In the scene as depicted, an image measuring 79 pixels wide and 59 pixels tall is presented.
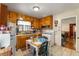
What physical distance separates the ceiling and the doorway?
16 centimetres

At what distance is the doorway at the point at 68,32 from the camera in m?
1.39

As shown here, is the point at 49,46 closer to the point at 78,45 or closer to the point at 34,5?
the point at 78,45

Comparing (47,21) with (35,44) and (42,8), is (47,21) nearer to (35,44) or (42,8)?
(42,8)

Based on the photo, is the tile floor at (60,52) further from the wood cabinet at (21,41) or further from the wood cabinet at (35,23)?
the wood cabinet at (35,23)

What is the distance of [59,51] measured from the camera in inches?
55.7

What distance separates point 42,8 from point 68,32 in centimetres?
48

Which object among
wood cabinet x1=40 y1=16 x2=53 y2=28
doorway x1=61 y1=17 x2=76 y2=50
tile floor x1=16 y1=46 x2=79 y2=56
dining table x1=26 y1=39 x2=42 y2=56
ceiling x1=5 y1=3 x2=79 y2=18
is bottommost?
tile floor x1=16 y1=46 x2=79 y2=56

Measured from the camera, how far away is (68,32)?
4.65 ft

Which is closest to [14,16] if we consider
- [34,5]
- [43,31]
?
[34,5]

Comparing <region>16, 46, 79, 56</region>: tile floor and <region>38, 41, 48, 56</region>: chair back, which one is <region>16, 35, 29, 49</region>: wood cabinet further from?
<region>38, 41, 48, 56</region>: chair back

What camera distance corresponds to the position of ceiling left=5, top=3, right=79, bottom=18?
1373 millimetres

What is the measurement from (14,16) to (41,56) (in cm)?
65

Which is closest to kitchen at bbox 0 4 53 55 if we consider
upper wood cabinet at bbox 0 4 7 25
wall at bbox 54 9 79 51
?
upper wood cabinet at bbox 0 4 7 25

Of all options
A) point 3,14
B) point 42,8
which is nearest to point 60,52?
point 42,8
